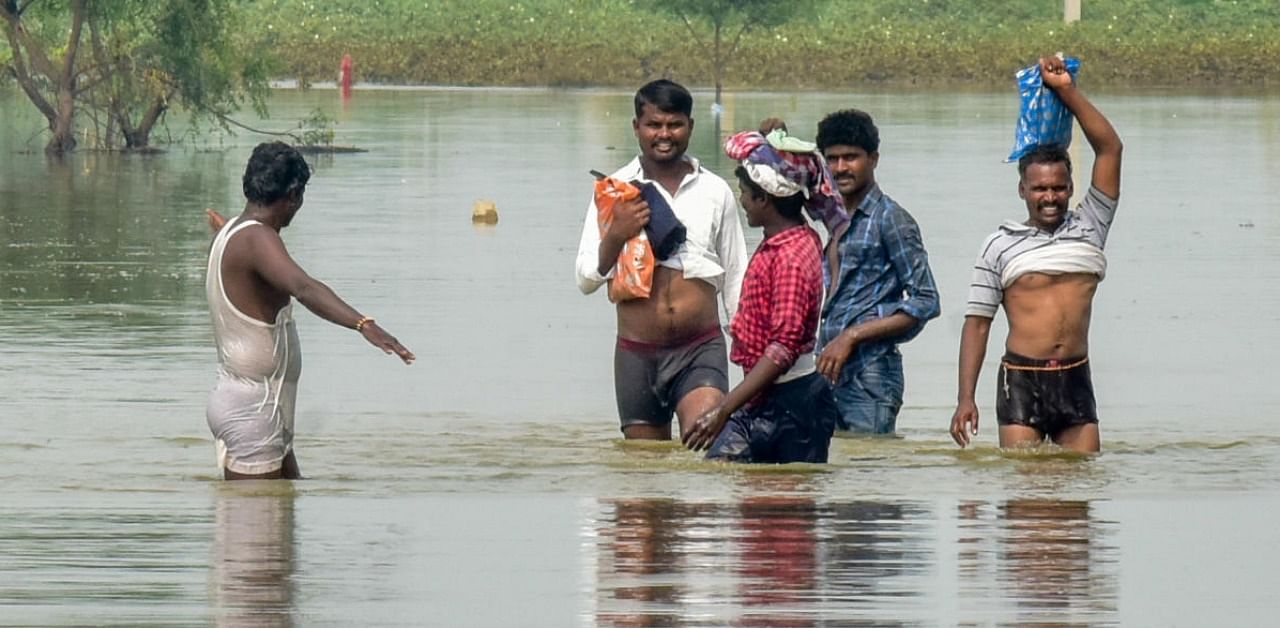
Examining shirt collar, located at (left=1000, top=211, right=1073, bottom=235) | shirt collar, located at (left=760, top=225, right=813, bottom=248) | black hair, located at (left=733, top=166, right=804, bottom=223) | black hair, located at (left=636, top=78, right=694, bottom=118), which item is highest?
black hair, located at (left=636, top=78, right=694, bottom=118)

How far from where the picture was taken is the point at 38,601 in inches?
277

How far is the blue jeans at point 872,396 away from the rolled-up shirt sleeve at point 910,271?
8.3 inches

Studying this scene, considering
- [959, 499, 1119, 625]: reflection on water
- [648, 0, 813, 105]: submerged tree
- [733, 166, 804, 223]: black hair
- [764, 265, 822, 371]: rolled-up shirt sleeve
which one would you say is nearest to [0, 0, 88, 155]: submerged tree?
[733, 166, 804, 223]: black hair

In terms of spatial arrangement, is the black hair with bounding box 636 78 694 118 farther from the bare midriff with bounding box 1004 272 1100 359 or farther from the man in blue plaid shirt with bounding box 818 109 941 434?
the bare midriff with bounding box 1004 272 1100 359

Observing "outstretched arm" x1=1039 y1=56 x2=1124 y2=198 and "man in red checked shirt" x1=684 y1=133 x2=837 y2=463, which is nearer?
"man in red checked shirt" x1=684 y1=133 x2=837 y2=463

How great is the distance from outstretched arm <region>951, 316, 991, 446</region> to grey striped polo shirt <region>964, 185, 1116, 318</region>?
46mm

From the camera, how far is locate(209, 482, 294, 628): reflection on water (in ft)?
22.6

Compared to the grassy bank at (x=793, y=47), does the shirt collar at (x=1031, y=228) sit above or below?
below

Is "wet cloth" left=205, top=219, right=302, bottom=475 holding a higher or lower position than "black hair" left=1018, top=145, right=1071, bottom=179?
lower

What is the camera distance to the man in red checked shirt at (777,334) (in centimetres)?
848

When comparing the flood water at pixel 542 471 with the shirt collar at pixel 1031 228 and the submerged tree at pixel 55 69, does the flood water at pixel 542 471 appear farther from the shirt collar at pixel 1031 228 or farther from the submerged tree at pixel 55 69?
the submerged tree at pixel 55 69

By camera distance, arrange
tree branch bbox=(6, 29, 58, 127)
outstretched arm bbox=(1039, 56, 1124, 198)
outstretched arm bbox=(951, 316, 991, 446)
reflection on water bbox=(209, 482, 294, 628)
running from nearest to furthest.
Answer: reflection on water bbox=(209, 482, 294, 628) < outstretched arm bbox=(951, 316, 991, 446) < outstretched arm bbox=(1039, 56, 1124, 198) < tree branch bbox=(6, 29, 58, 127)

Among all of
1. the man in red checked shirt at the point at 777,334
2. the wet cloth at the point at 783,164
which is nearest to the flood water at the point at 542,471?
the man in red checked shirt at the point at 777,334

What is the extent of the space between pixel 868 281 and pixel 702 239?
677 millimetres
